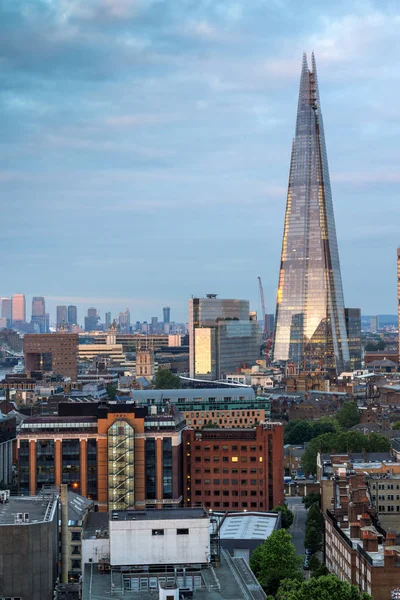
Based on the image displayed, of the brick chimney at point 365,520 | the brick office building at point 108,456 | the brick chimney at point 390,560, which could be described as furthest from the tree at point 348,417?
the brick chimney at point 390,560

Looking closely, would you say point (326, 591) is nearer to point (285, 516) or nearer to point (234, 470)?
point (285, 516)

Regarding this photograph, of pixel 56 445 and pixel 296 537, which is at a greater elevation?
pixel 56 445

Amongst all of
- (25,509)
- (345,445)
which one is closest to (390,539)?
(25,509)

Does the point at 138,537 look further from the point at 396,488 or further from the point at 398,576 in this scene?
the point at 396,488

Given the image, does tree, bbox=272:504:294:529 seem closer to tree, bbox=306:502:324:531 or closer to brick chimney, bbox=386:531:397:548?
tree, bbox=306:502:324:531

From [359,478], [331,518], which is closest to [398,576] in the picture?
[331,518]

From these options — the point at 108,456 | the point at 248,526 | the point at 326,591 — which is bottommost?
the point at 248,526

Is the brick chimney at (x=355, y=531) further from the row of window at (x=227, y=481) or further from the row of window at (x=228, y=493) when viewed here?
the row of window at (x=227, y=481)
